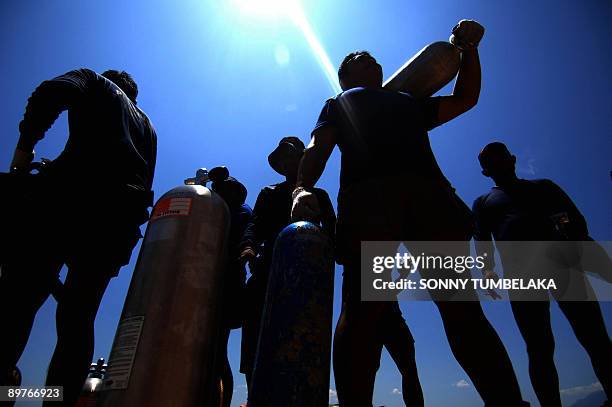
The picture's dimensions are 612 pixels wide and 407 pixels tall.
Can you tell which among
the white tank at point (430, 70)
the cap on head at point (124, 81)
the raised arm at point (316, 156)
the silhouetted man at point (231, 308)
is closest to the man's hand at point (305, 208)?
the raised arm at point (316, 156)

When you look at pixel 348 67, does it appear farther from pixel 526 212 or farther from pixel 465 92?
pixel 526 212

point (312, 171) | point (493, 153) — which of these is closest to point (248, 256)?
point (312, 171)

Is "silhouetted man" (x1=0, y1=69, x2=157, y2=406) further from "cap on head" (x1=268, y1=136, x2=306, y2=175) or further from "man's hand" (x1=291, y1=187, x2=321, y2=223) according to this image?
"cap on head" (x1=268, y1=136, x2=306, y2=175)

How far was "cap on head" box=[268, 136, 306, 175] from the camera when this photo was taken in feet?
13.0

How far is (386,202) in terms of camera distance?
1.77 m

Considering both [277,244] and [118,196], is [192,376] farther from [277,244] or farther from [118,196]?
[118,196]

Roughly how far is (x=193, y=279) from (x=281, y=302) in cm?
85

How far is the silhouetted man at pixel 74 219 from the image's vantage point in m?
1.98

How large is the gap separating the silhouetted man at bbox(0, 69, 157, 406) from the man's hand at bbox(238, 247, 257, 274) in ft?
3.35

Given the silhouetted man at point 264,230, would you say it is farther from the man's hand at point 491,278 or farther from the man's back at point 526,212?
the man's back at point 526,212

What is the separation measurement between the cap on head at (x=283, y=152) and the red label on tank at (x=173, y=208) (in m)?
1.60

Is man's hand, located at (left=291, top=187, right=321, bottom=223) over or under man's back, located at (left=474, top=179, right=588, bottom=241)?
under

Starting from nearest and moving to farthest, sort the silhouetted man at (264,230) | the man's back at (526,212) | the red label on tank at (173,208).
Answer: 1. the red label on tank at (173,208)
2. the silhouetted man at (264,230)
3. the man's back at (526,212)

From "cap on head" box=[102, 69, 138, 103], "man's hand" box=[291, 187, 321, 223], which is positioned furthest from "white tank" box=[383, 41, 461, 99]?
"cap on head" box=[102, 69, 138, 103]
